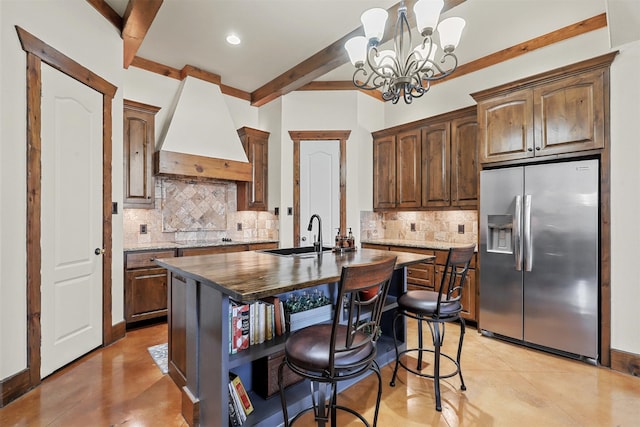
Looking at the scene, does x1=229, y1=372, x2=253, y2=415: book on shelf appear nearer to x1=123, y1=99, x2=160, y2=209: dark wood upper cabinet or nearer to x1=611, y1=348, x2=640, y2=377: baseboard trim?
x1=123, y1=99, x2=160, y2=209: dark wood upper cabinet

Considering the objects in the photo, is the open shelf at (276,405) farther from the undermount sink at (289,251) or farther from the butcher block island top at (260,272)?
the undermount sink at (289,251)

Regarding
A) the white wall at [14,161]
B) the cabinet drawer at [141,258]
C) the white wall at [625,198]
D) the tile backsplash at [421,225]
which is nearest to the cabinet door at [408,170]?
the tile backsplash at [421,225]

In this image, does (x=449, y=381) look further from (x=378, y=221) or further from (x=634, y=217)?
(x=378, y=221)

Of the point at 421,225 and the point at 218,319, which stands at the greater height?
the point at 421,225

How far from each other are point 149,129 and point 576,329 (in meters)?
4.82

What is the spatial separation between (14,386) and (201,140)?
9.86ft

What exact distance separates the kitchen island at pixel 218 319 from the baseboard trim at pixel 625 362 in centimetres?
192

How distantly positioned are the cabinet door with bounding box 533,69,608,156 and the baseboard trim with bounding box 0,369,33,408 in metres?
4.47

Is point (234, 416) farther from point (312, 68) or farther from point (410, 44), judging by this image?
point (312, 68)

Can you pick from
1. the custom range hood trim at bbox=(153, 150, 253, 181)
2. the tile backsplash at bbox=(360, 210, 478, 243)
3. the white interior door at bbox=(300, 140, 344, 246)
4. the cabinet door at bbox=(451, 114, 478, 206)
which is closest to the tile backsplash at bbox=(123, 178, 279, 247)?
the custom range hood trim at bbox=(153, 150, 253, 181)

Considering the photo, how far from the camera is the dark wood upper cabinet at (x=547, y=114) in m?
2.53

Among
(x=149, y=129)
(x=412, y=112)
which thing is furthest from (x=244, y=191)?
(x=412, y=112)

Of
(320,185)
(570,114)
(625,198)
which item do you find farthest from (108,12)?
(625,198)

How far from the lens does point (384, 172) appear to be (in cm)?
452
